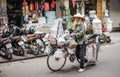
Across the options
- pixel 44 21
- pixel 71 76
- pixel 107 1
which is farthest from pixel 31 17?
pixel 71 76

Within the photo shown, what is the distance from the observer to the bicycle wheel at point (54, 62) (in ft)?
38.0

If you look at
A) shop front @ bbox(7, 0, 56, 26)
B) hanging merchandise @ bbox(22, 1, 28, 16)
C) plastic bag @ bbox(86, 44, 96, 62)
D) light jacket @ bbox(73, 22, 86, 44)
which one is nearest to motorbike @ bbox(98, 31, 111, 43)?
shop front @ bbox(7, 0, 56, 26)

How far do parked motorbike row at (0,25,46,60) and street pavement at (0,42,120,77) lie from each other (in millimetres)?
769

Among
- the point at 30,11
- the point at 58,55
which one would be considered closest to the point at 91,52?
the point at 58,55

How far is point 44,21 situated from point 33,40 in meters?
7.08

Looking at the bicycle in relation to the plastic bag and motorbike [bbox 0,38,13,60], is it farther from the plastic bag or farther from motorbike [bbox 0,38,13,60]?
motorbike [bbox 0,38,13,60]

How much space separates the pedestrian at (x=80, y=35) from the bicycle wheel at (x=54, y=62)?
573 mm

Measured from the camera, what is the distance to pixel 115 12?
28656mm

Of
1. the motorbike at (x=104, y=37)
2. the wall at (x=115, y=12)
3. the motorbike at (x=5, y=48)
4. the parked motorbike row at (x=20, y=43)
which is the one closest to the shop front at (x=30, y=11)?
the motorbike at (x=104, y=37)

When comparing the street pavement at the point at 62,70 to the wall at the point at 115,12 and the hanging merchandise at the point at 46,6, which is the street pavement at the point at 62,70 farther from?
the wall at the point at 115,12

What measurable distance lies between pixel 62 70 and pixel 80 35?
128cm

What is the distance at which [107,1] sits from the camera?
92.1ft

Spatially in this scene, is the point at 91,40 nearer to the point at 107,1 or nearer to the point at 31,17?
the point at 31,17

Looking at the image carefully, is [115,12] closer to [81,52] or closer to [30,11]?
[30,11]
